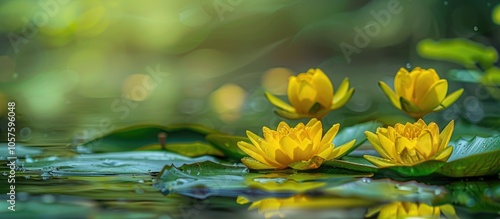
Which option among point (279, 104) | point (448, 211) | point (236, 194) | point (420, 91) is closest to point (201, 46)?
point (279, 104)

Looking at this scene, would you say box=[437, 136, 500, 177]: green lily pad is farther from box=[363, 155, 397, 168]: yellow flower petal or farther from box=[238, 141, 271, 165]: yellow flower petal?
box=[238, 141, 271, 165]: yellow flower petal

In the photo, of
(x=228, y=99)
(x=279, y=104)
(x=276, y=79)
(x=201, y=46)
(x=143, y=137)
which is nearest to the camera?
(x=279, y=104)

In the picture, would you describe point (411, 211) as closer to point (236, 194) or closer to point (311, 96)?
point (236, 194)

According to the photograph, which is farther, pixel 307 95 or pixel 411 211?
pixel 307 95

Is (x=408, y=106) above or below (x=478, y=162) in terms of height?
above

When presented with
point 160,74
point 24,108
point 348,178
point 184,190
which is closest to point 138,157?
point 184,190

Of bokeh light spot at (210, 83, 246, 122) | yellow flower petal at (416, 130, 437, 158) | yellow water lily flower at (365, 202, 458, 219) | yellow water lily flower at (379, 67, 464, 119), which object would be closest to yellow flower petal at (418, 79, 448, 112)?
yellow water lily flower at (379, 67, 464, 119)

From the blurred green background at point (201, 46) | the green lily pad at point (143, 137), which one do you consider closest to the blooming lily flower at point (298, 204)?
the green lily pad at point (143, 137)
